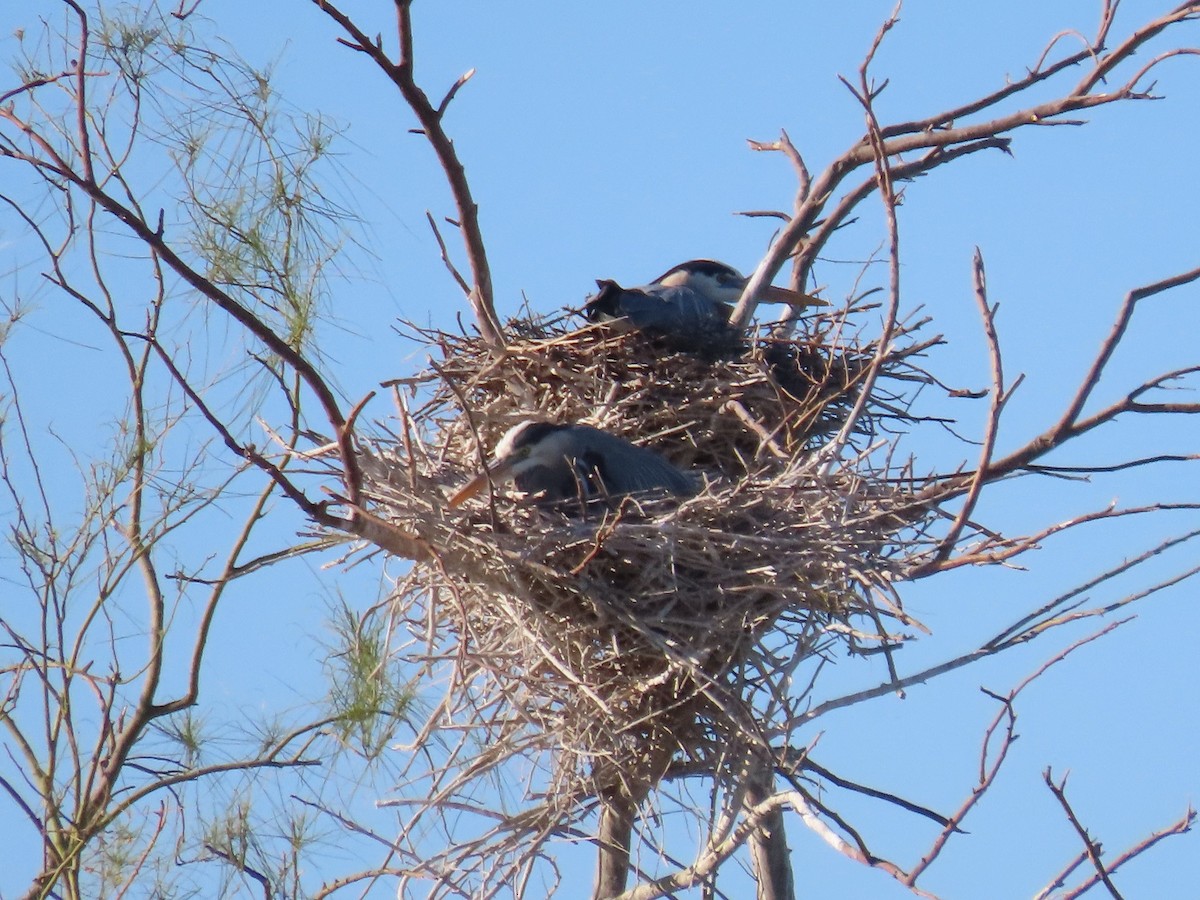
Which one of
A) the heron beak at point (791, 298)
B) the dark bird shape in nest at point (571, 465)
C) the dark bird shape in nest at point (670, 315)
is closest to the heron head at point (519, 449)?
the dark bird shape in nest at point (571, 465)

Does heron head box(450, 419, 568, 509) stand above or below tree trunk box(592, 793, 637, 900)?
above

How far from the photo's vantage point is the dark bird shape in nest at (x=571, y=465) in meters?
4.00

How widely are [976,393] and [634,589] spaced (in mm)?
1565

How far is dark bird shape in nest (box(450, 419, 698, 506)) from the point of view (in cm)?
400

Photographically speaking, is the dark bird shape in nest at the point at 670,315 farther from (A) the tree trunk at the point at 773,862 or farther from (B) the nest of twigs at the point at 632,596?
(A) the tree trunk at the point at 773,862

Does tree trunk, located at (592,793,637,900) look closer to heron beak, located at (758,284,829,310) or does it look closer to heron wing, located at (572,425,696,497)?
heron wing, located at (572,425,696,497)

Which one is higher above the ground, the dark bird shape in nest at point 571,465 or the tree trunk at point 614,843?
the dark bird shape in nest at point 571,465

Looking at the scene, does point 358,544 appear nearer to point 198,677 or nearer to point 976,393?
point 198,677

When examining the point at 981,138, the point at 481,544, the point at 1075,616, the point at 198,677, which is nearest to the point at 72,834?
Answer: the point at 198,677

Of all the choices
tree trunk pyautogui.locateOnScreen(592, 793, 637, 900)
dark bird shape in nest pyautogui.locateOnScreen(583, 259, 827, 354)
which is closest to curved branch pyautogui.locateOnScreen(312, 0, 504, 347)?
dark bird shape in nest pyautogui.locateOnScreen(583, 259, 827, 354)

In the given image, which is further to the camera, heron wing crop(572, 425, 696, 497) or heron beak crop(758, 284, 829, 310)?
heron beak crop(758, 284, 829, 310)

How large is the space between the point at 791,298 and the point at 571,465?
62.8 inches

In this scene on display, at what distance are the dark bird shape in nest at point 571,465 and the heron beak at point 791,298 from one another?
1.35 meters

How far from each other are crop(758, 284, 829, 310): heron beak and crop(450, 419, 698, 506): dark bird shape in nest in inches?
53.0
